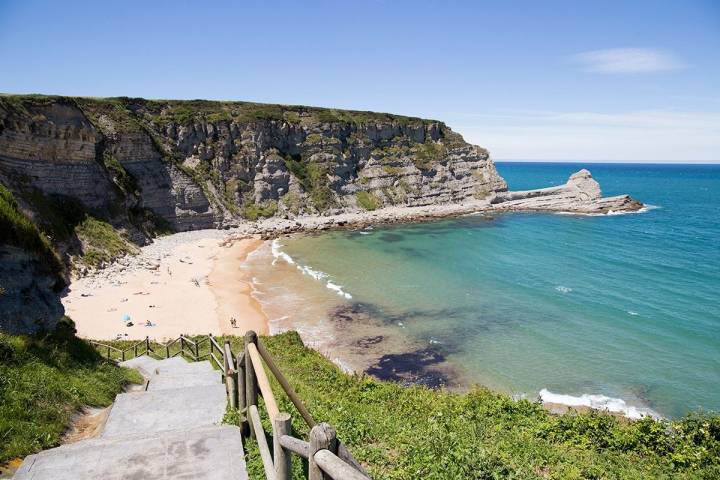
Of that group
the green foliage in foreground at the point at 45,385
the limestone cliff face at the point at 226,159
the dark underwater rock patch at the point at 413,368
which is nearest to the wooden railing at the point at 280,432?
the green foliage in foreground at the point at 45,385

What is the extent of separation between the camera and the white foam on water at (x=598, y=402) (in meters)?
21.5

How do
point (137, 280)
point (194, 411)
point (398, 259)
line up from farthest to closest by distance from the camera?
point (398, 259) < point (137, 280) < point (194, 411)

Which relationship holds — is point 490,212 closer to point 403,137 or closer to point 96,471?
point 403,137

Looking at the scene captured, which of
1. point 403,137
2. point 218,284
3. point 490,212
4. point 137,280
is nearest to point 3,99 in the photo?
point 137,280

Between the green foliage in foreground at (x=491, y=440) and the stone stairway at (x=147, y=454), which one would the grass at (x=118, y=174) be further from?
the stone stairway at (x=147, y=454)

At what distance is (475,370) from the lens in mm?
25797

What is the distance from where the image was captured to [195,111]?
74.3m

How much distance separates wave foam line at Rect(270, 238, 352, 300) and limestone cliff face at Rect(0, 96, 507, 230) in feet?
47.8

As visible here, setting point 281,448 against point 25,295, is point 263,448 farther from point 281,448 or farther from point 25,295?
point 25,295

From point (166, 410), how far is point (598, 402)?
21204 mm

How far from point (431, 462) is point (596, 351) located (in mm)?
24718

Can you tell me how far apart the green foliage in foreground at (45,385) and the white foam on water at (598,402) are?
19.2 m

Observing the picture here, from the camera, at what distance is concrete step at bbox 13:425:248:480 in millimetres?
5809

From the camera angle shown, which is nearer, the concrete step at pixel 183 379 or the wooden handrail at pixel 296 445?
the wooden handrail at pixel 296 445
